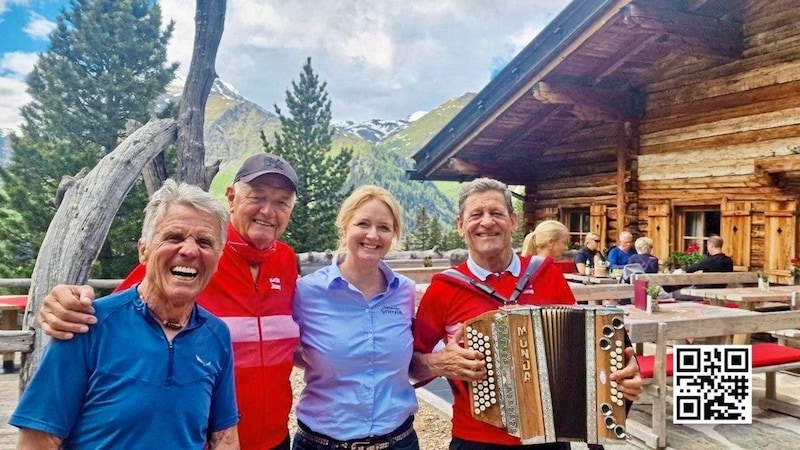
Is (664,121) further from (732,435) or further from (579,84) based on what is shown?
(732,435)

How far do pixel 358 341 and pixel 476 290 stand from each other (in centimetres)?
53

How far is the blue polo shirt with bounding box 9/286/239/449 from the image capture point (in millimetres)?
1312

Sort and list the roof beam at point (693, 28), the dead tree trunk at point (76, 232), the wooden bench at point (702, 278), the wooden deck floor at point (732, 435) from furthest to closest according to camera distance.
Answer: the wooden bench at point (702, 278), the roof beam at point (693, 28), the dead tree trunk at point (76, 232), the wooden deck floor at point (732, 435)

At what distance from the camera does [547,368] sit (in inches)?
75.9

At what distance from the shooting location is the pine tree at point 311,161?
2836cm

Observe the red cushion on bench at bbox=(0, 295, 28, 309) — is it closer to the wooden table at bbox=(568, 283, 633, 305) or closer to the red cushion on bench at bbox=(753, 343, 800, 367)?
the wooden table at bbox=(568, 283, 633, 305)

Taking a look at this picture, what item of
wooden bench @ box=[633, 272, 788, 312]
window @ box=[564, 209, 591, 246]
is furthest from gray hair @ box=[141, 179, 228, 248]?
window @ box=[564, 209, 591, 246]

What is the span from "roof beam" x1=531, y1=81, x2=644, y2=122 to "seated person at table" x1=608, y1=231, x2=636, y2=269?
80.2 inches

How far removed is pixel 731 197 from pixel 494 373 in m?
7.36

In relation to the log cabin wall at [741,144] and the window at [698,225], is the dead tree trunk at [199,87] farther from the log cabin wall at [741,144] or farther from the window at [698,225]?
the window at [698,225]

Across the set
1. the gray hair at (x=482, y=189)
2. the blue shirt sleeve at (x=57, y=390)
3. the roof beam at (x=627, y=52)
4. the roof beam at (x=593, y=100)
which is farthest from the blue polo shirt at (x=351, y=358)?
the roof beam at (x=627, y=52)

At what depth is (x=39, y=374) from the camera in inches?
51.9

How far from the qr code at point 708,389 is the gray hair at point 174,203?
12.8 feet

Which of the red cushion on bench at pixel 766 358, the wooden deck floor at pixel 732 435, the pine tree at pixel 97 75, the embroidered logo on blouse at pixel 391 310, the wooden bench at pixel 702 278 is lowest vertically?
the wooden deck floor at pixel 732 435
